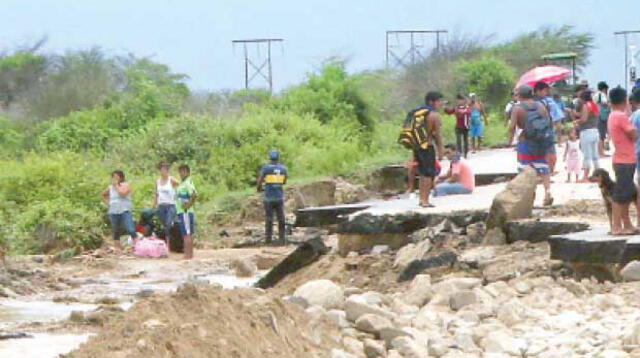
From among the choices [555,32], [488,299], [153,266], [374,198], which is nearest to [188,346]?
[488,299]

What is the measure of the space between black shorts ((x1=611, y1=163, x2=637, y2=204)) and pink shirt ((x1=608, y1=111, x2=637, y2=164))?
0.05m

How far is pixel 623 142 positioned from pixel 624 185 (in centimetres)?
37

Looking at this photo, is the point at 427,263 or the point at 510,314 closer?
the point at 510,314

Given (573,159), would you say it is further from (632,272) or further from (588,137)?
(632,272)

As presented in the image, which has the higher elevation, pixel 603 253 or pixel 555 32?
pixel 555 32

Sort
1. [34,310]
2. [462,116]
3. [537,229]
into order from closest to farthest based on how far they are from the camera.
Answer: [537,229] < [34,310] < [462,116]

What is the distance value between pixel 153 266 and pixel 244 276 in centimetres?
217

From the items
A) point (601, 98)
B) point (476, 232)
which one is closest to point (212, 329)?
point (476, 232)

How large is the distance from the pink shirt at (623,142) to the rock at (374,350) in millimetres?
3543

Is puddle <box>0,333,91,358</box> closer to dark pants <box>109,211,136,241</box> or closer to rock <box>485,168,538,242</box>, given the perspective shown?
rock <box>485,168,538,242</box>

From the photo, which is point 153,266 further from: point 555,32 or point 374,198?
point 555,32

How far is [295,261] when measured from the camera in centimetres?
1636

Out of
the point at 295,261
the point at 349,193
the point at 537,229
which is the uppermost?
the point at 537,229

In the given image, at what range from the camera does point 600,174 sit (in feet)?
43.3
